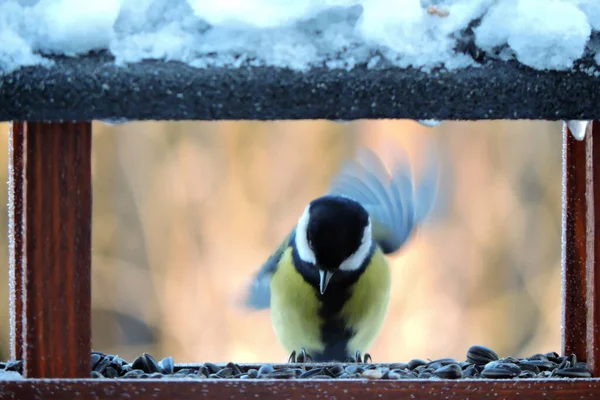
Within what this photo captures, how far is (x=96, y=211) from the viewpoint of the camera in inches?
163

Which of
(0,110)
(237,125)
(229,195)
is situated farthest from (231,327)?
(0,110)

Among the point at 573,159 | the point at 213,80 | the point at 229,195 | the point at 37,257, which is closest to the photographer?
the point at 213,80

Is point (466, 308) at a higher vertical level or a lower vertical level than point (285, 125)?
lower

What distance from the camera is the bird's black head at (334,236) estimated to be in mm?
2000

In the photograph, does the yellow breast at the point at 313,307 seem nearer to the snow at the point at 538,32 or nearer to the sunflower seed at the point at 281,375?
the sunflower seed at the point at 281,375

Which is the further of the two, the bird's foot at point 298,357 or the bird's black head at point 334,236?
the bird's black head at point 334,236

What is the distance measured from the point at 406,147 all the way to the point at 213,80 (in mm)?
3107

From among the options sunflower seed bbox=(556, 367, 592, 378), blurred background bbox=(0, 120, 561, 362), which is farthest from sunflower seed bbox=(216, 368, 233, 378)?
blurred background bbox=(0, 120, 561, 362)

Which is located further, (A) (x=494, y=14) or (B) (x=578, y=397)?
(B) (x=578, y=397)

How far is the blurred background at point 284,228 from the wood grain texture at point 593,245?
272 centimetres

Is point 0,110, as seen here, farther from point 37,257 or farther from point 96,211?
point 96,211

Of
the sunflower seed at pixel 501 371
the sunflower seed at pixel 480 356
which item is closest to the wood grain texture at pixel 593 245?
the sunflower seed at pixel 501 371

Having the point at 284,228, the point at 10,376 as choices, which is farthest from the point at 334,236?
the point at 284,228

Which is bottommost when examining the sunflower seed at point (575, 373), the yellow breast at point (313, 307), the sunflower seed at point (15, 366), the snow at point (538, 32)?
the sunflower seed at point (575, 373)
